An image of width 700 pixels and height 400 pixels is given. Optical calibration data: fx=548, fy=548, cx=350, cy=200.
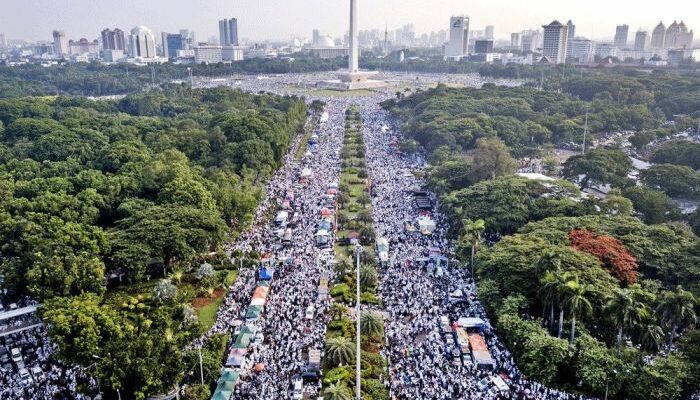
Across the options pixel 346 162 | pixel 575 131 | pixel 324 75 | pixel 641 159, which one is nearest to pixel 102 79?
pixel 324 75

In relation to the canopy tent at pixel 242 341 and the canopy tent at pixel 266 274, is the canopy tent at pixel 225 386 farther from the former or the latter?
the canopy tent at pixel 266 274

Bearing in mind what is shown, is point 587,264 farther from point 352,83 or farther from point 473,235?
point 352,83

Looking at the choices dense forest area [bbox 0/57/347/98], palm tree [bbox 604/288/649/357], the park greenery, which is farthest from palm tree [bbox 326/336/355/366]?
dense forest area [bbox 0/57/347/98]

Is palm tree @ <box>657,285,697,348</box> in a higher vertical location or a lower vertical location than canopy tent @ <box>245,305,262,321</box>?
higher

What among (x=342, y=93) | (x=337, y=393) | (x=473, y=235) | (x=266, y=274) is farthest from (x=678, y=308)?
(x=342, y=93)

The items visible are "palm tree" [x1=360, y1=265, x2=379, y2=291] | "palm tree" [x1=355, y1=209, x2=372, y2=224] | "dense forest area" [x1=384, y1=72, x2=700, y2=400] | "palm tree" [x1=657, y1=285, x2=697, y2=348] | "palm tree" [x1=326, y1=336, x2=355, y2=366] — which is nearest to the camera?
"dense forest area" [x1=384, y1=72, x2=700, y2=400]

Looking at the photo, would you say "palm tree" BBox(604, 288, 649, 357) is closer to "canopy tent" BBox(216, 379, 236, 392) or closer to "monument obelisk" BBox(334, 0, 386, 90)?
"canopy tent" BBox(216, 379, 236, 392)

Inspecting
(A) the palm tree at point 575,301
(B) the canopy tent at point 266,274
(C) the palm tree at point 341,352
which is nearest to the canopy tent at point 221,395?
(C) the palm tree at point 341,352

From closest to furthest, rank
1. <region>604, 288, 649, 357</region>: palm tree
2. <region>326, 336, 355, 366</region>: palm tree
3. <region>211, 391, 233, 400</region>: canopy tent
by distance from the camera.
→ <region>211, 391, 233, 400</region>: canopy tent → <region>604, 288, 649, 357</region>: palm tree → <region>326, 336, 355, 366</region>: palm tree
